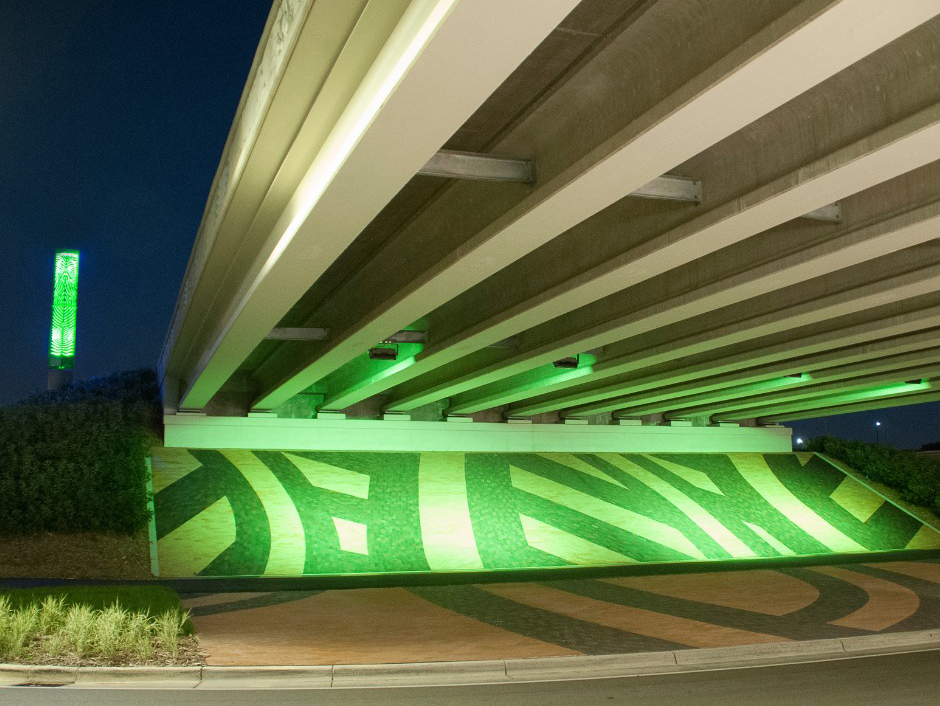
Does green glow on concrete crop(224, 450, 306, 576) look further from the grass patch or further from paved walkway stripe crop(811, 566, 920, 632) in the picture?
paved walkway stripe crop(811, 566, 920, 632)

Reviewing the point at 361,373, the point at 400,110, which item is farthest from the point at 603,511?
the point at 400,110

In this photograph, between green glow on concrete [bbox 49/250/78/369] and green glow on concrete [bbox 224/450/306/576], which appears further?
green glow on concrete [bbox 49/250/78/369]

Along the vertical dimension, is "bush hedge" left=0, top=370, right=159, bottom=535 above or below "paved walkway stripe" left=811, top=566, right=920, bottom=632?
above

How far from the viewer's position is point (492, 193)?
10.2 m

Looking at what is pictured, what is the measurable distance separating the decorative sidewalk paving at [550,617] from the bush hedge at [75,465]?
7345 millimetres

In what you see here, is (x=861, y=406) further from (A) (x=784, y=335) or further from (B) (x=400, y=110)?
(B) (x=400, y=110)

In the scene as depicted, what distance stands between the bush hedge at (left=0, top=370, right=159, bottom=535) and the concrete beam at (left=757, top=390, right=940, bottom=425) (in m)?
22.6

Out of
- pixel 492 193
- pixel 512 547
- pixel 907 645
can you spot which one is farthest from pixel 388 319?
pixel 512 547

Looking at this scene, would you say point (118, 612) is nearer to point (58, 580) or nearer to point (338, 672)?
point (338, 672)

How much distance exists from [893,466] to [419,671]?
27.7 m

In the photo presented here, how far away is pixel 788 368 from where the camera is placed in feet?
65.7

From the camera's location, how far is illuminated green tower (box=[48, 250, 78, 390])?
1241 inches

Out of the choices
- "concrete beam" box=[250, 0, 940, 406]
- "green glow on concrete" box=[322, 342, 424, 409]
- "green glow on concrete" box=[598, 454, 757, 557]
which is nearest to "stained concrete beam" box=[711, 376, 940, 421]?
"green glow on concrete" box=[598, 454, 757, 557]

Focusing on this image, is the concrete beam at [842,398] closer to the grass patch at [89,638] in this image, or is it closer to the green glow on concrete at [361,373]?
the green glow on concrete at [361,373]
